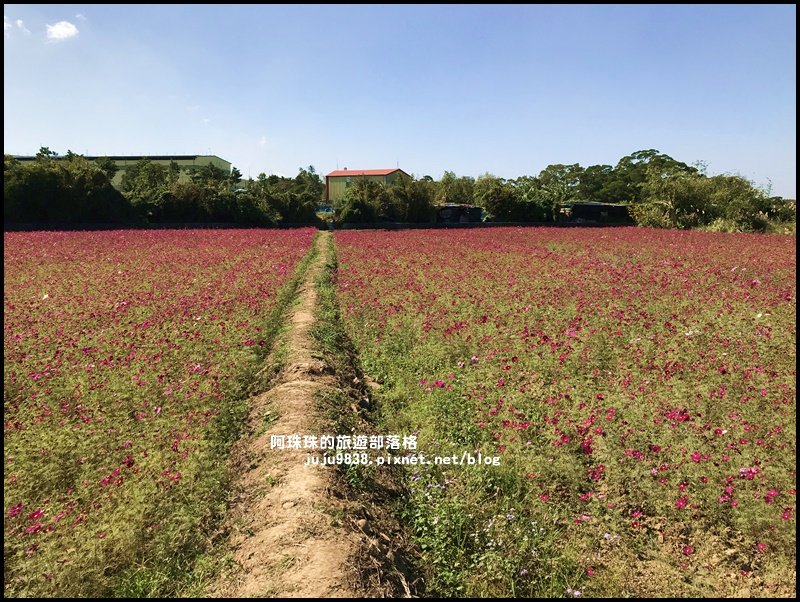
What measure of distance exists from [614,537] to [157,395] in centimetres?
599

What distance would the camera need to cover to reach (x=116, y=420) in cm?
552

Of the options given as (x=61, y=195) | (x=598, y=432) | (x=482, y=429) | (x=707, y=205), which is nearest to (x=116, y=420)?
(x=482, y=429)

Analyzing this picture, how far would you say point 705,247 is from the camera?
21.6 metres

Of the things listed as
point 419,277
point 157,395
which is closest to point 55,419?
point 157,395

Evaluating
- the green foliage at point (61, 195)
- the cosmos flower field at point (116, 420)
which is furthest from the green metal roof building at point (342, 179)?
the cosmos flower field at point (116, 420)

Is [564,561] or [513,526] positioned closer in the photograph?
[564,561]

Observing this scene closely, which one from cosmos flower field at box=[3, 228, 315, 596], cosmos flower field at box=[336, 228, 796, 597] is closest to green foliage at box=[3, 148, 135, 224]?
cosmos flower field at box=[3, 228, 315, 596]

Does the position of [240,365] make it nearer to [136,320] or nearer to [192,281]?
[136,320]

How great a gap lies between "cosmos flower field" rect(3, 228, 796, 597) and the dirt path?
328 millimetres

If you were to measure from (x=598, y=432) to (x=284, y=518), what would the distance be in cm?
367

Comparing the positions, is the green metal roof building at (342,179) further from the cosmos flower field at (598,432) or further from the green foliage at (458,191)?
the cosmos flower field at (598,432)

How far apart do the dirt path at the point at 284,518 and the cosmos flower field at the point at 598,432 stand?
0.84 metres

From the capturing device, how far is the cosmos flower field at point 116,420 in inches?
143

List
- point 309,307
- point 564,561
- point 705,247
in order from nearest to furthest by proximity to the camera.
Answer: point 564,561 → point 309,307 → point 705,247
